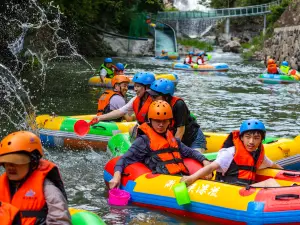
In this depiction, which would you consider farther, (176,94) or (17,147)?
(176,94)

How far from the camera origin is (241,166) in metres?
5.95

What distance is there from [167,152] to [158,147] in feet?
0.38

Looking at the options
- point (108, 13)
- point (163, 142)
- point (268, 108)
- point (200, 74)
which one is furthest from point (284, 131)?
point (108, 13)

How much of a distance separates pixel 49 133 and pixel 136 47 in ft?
94.3

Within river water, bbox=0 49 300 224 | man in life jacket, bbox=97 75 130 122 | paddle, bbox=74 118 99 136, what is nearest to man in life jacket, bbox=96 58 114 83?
river water, bbox=0 49 300 224

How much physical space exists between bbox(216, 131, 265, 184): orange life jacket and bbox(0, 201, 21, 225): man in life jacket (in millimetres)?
A: 2906

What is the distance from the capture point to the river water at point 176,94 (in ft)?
21.3

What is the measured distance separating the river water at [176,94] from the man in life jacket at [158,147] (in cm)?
49

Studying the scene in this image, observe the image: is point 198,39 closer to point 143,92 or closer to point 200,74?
point 200,74

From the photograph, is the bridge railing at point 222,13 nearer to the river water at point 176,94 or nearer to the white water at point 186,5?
the white water at point 186,5

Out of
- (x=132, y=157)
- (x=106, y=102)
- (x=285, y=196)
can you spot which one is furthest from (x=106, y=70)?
(x=285, y=196)

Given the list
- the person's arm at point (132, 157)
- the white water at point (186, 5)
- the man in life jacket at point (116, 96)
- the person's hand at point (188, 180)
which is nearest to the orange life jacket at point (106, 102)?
the man in life jacket at point (116, 96)

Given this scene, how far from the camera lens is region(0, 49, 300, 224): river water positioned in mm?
6500

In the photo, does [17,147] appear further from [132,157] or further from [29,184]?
[132,157]
